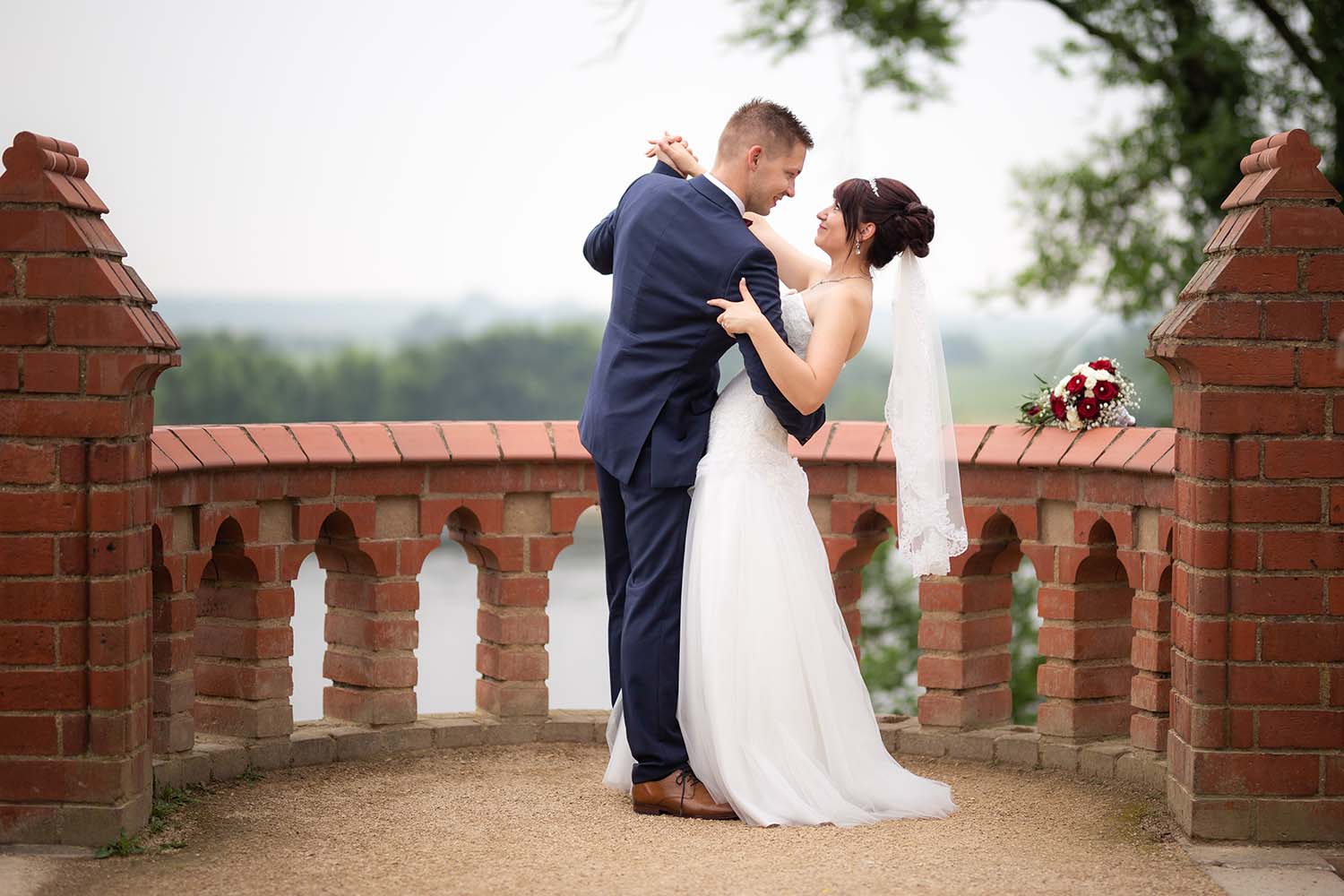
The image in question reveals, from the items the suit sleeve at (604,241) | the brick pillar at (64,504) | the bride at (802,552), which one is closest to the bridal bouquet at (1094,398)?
the bride at (802,552)

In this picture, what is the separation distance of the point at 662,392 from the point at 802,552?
0.65 m

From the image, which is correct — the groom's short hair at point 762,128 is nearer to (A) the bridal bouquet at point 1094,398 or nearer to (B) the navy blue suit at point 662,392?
(B) the navy blue suit at point 662,392

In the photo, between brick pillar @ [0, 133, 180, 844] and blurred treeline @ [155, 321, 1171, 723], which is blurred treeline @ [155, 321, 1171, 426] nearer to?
blurred treeline @ [155, 321, 1171, 723]

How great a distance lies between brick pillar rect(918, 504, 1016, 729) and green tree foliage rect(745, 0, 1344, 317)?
7.25 meters

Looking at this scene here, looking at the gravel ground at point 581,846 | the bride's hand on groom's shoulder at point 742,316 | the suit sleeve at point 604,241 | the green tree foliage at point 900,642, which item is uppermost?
the suit sleeve at point 604,241

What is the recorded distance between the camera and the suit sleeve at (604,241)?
4848 millimetres

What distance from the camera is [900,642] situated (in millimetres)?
17469

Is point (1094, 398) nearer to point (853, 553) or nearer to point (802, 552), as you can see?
point (853, 553)

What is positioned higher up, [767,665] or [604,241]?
[604,241]

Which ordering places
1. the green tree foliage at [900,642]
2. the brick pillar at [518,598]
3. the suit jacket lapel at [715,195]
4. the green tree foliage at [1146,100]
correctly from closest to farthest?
1. the suit jacket lapel at [715,195]
2. the brick pillar at [518,598]
3. the green tree foliage at [1146,100]
4. the green tree foliage at [900,642]

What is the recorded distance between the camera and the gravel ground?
382 centimetres

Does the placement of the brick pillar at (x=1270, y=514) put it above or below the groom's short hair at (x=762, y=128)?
below

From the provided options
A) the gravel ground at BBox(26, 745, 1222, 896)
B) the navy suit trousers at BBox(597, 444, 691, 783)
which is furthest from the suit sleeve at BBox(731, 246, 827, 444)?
the gravel ground at BBox(26, 745, 1222, 896)

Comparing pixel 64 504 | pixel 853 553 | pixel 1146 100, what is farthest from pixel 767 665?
pixel 1146 100
